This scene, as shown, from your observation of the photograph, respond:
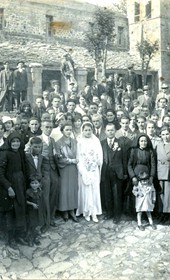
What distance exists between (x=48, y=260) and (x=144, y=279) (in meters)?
1.40

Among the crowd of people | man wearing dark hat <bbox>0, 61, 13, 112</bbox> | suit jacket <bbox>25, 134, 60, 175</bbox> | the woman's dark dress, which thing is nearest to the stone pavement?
the crowd of people

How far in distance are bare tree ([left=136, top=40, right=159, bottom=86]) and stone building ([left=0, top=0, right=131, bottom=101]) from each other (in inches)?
35.8

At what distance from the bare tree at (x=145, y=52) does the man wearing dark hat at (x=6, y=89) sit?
35.9 feet

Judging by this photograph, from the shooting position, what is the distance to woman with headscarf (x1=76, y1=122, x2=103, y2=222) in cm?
683

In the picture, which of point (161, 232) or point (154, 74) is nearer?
point (161, 232)


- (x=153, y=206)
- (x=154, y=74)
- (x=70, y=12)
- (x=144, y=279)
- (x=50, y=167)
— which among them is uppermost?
(x=70, y=12)

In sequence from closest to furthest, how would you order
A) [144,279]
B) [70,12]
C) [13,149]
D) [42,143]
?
[144,279] → [13,149] → [42,143] → [70,12]

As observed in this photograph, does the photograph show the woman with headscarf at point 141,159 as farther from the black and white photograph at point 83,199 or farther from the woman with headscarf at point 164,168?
the woman with headscarf at point 164,168

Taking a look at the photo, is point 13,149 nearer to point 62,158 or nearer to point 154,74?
point 62,158

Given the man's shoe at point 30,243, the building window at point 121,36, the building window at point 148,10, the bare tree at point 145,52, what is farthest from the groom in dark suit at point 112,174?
the building window at point 121,36

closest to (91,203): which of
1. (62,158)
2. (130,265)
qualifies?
(62,158)

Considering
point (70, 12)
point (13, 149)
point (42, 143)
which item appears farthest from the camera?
point (70, 12)

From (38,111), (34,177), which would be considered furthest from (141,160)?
(38,111)

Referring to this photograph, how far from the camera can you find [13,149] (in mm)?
5969
